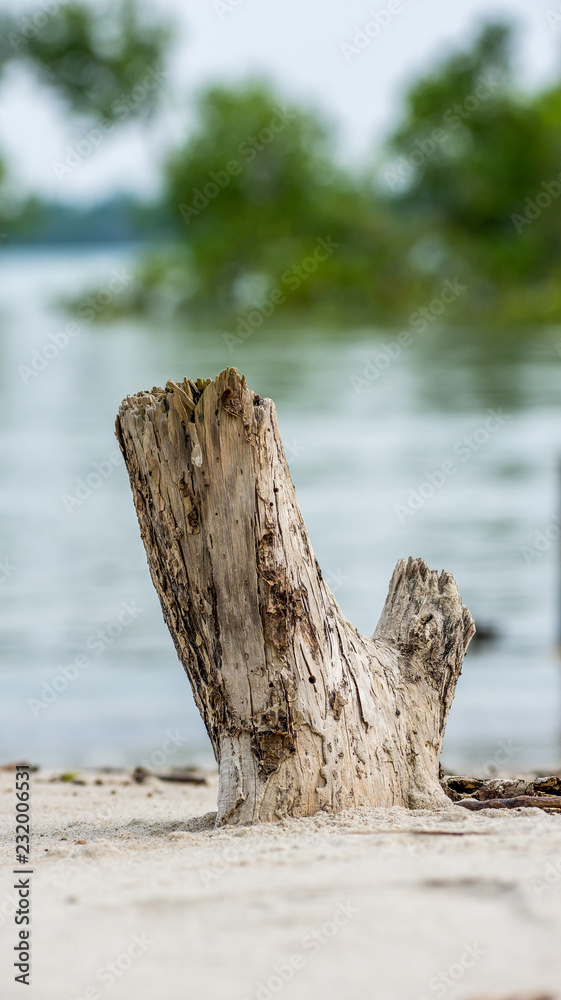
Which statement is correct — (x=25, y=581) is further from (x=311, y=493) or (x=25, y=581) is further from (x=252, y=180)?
(x=252, y=180)

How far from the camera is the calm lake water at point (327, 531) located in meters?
6.99

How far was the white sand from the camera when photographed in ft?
6.33

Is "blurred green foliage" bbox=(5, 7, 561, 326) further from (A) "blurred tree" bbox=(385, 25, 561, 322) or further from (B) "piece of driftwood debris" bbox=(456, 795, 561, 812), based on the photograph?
(B) "piece of driftwood debris" bbox=(456, 795, 561, 812)

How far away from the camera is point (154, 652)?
8.68 metres

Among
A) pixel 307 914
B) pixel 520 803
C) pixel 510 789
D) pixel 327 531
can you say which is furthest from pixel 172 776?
pixel 327 531

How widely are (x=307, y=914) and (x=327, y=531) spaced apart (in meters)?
11.1

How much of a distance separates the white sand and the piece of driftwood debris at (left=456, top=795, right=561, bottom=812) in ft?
1.38

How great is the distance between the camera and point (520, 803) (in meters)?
3.44

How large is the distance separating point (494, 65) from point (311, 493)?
2047 inches

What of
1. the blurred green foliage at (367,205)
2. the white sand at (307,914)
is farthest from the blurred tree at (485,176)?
the white sand at (307,914)

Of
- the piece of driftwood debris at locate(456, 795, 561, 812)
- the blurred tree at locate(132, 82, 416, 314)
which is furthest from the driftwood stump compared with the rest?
the blurred tree at locate(132, 82, 416, 314)

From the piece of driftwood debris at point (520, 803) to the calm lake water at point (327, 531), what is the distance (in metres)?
2.41

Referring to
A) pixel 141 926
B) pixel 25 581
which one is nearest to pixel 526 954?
pixel 141 926

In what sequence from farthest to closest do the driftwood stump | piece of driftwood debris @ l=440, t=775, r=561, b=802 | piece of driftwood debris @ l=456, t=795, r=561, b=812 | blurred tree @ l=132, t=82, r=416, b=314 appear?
blurred tree @ l=132, t=82, r=416, b=314, piece of driftwood debris @ l=440, t=775, r=561, b=802, piece of driftwood debris @ l=456, t=795, r=561, b=812, the driftwood stump
